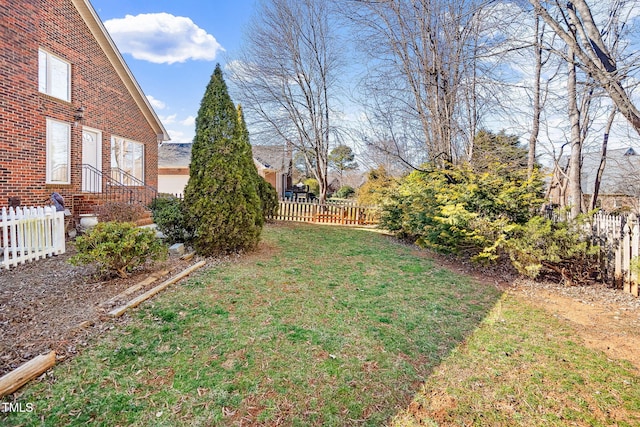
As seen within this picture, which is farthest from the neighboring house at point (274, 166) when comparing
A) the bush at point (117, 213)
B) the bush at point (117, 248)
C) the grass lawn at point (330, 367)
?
the grass lawn at point (330, 367)

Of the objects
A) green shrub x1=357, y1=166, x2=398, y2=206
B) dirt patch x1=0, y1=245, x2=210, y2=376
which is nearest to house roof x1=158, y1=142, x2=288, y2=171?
green shrub x1=357, y1=166, x2=398, y2=206

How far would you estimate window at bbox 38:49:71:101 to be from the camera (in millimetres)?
8219

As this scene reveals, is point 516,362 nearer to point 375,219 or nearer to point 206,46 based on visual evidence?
point 375,219

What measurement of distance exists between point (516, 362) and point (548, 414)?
0.69 metres

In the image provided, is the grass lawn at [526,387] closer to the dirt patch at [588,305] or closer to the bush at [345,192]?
the dirt patch at [588,305]

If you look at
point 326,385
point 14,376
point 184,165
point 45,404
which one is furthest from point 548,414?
point 184,165

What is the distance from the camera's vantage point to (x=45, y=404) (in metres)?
2.12

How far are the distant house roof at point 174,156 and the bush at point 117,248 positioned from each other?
51.4 feet

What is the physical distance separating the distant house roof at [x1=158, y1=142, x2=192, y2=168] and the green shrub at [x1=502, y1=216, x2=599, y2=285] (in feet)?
59.8

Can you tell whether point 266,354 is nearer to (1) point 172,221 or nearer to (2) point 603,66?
(1) point 172,221

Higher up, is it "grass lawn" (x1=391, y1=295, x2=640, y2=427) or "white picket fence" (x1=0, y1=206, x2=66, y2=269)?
"white picket fence" (x1=0, y1=206, x2=66, y2=269)

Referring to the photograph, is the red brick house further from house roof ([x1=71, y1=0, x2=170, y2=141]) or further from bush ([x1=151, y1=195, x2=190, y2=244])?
bush ([x1=151, y1=195, x2=190, y2=244])

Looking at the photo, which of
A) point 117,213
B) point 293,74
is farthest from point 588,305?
point 293,74

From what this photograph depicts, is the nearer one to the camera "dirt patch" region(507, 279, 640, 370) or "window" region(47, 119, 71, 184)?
"dirt patch" region(507, 279, 640, 370)
